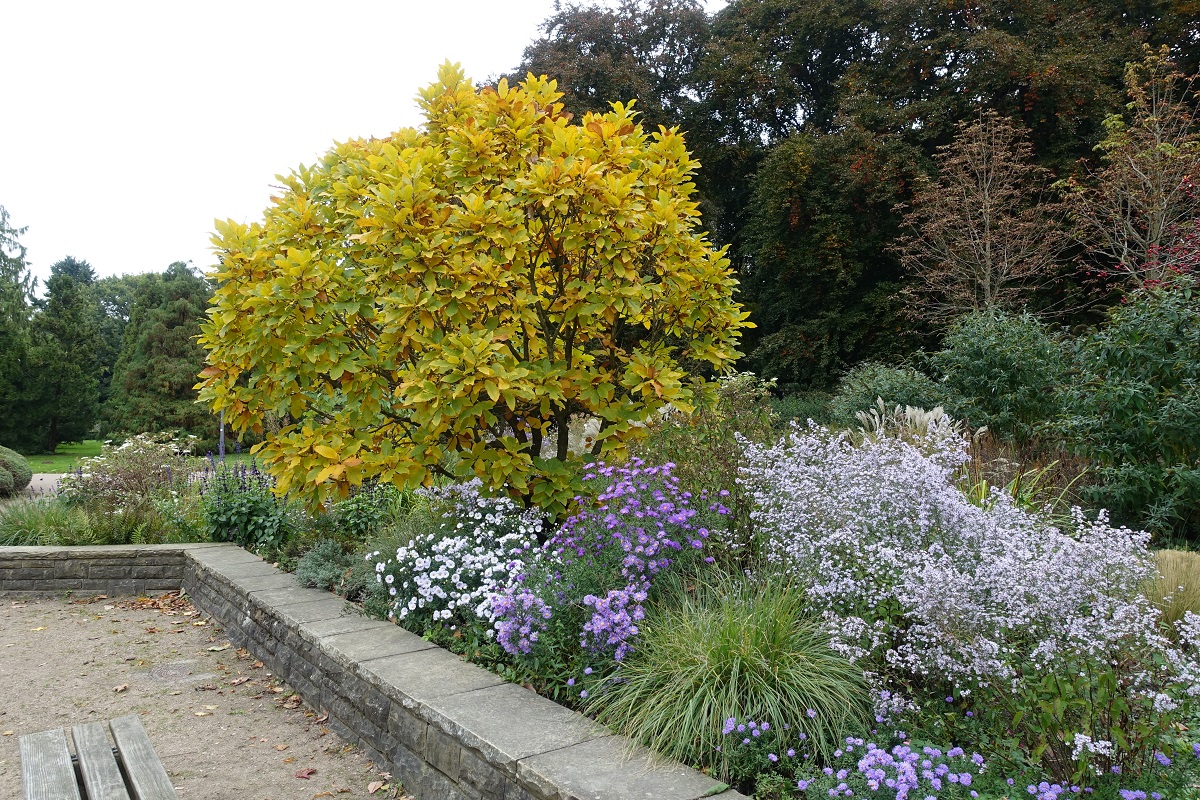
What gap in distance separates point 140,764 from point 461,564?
1.96 m

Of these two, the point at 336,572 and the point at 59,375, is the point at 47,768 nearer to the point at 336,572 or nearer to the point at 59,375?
the point at 336,572

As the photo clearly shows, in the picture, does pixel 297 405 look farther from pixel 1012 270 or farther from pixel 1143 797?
pixel 1012 270

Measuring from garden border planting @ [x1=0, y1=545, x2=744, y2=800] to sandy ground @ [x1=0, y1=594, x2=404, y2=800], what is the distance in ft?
0.41

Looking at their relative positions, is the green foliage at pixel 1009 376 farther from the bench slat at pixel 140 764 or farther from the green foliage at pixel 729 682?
the bench slat at pixel 140 764

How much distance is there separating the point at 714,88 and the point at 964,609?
15.9 m

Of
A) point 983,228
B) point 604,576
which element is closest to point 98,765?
point 604,576

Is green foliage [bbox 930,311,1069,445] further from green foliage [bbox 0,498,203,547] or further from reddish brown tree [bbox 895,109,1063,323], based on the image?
green foliage [bbox 0,498,203,547]

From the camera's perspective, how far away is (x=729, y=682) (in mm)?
2637

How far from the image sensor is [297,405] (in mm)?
4535

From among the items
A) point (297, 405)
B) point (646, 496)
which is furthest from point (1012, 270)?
point (297, 405)

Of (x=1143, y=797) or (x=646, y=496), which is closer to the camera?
(x=1143, y=797)

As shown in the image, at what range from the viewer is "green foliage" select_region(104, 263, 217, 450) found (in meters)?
23.7

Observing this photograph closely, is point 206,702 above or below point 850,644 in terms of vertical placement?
below

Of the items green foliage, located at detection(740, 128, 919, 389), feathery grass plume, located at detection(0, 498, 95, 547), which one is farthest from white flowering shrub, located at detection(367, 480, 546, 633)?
green foliage, located at detection(740, 128, 919, 389)
